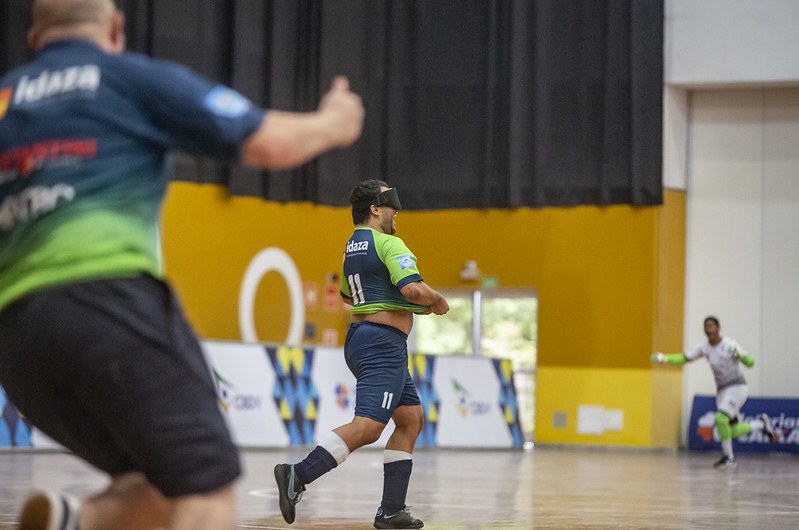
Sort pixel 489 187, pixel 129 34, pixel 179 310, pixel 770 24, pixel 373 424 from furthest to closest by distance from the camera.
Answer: pixel 489 187 → pixel 770 24 → pixel 129 34 → pixel 373 424 → pixel 179 310

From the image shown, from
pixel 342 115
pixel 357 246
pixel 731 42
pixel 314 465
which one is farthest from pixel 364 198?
pixel 731 42

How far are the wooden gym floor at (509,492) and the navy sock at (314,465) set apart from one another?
1.06 feet

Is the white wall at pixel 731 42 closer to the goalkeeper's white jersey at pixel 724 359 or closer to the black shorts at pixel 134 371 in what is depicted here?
the goalkeeper's white jersey at pixel 724 359

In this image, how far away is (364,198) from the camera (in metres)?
6.54

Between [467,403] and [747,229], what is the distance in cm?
648

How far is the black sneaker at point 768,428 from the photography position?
17.0 meters

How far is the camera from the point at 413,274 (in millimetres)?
6199

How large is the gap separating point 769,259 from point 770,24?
4066 mm

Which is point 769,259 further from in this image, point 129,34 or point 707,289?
point 129,34

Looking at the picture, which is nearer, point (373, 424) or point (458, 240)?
point (373, 424)

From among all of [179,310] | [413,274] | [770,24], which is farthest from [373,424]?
[770,24]

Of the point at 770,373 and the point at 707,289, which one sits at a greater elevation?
the point at 707,289

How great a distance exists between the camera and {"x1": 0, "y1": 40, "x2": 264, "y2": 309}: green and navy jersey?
2.59 metres

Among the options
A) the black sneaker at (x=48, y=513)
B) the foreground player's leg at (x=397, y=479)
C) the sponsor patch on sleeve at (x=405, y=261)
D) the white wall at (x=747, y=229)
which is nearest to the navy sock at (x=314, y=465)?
the foreground player's leg at (x=397, y=479)
